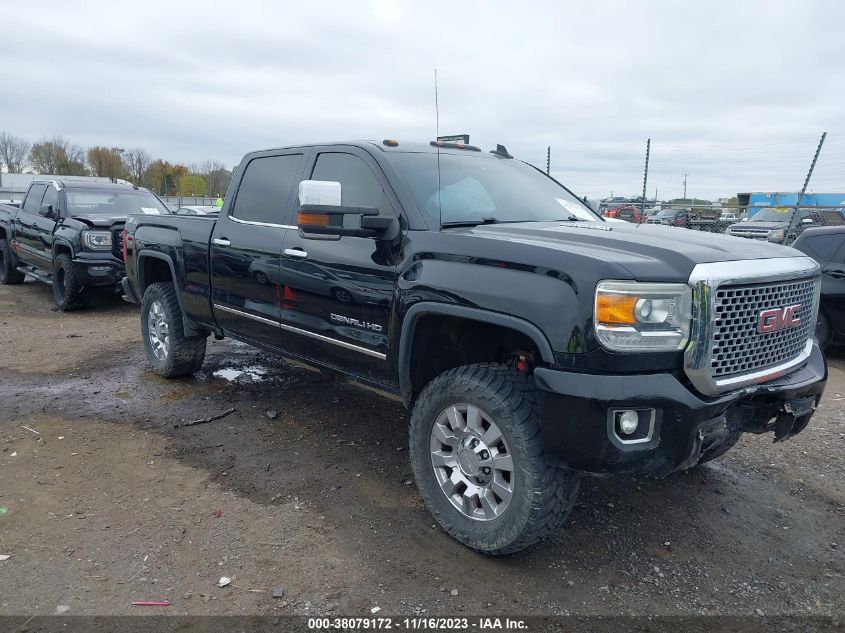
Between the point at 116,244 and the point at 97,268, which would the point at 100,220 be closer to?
the point at 116,244

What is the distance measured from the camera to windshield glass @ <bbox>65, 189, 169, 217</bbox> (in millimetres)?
9570

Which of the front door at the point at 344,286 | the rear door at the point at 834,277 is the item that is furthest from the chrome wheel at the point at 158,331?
→ the rear door at the point at 834,277

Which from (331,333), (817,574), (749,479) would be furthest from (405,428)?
(817,574)

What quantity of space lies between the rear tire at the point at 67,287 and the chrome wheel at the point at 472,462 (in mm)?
7454

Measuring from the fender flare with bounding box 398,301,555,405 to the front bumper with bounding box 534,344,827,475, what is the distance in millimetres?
126

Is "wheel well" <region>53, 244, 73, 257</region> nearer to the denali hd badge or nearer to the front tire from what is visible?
the denali hd badge

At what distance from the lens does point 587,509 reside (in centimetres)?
362

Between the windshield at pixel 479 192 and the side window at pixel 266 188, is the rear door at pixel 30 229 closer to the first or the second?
the side window at pixel 266 188

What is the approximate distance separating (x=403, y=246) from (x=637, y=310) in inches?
52.0

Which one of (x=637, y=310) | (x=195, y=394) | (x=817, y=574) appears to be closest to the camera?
(x=637, y=310)

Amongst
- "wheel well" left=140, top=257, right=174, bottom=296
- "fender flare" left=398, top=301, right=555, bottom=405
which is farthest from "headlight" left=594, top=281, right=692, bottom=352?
"wheel well" left=140, top=257, right=174, bottom=296

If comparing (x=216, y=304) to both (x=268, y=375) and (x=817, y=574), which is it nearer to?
(x=268, y=375)

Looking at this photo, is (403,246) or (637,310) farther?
(403,246)

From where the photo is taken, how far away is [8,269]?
11.8 meters
